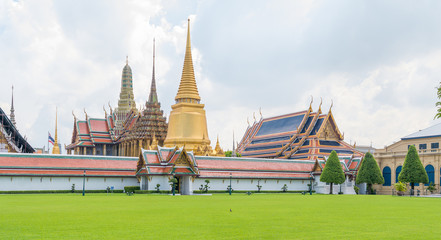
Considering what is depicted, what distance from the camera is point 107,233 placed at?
15.7m

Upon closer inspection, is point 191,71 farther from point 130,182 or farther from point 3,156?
point 3,156

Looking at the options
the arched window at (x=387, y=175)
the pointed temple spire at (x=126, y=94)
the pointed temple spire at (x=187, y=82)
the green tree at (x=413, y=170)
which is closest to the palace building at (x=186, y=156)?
the pointed temple spire at (x=187, y=82)

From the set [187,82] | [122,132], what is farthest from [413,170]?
[122,132]

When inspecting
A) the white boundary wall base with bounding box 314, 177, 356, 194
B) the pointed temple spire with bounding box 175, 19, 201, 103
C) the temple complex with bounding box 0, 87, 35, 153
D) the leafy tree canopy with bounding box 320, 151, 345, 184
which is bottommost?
the white boundary wall base with bounding box 314, 177, 356, 194

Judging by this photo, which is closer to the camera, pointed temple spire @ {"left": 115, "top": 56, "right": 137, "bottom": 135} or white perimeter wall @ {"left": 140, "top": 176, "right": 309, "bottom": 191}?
white perimeter wall @ {"left": 140, "top": 176, "right": 309, "bottom": 191}

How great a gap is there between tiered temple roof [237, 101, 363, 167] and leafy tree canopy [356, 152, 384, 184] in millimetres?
9083

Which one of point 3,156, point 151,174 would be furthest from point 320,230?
point 3,156

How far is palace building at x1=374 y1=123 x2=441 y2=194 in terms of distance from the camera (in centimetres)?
6638

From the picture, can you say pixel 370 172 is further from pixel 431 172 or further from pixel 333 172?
pixel 431 172

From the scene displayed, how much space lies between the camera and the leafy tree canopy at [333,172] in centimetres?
5934

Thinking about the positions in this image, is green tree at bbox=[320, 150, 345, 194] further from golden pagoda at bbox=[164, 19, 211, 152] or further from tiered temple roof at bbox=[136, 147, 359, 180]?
golden pagoda at bbox=[164, 19, 211, 152]

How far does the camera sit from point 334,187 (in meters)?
64.1

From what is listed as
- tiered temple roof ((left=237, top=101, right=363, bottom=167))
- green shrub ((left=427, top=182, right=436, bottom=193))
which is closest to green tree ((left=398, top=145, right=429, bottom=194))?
green shrub ((left=427, top=182, right=436, bottom=193))

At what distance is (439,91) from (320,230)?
64.9 ft
